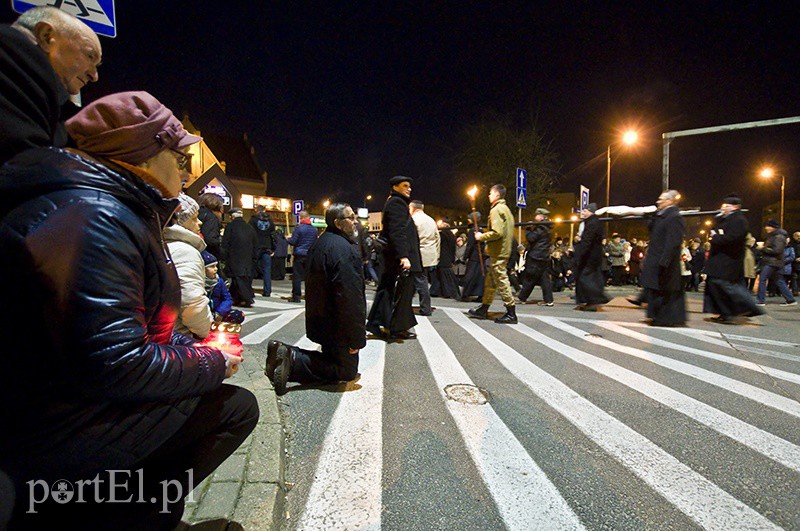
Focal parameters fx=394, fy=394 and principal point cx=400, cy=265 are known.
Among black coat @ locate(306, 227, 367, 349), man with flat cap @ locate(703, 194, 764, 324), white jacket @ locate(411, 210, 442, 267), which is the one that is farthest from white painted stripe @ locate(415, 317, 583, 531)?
man with flat cap @ locate(703, 194, 764, 324)

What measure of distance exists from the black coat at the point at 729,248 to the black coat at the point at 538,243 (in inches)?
119

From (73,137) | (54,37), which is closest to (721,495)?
(73,137)

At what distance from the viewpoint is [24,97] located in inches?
51.0

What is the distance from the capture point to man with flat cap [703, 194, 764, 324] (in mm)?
6516

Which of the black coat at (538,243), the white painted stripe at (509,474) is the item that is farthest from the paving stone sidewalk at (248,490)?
the black coat at (538,243)

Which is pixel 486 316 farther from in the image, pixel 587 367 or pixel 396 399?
pixel 396 399

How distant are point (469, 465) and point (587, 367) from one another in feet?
8.20

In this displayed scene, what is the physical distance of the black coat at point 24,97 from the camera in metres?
1.23

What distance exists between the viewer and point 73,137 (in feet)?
4.25

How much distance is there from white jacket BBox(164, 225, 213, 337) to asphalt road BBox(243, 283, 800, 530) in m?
0.97

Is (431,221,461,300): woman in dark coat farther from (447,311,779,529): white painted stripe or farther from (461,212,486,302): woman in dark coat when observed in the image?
(447,311,779,529): white painted stripe

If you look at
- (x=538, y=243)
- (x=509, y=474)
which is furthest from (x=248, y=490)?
(x=538, y=243)

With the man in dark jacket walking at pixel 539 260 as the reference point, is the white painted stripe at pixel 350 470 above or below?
below

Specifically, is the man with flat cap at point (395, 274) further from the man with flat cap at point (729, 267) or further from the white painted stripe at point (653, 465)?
the man with flat cap at point (729, 267)
